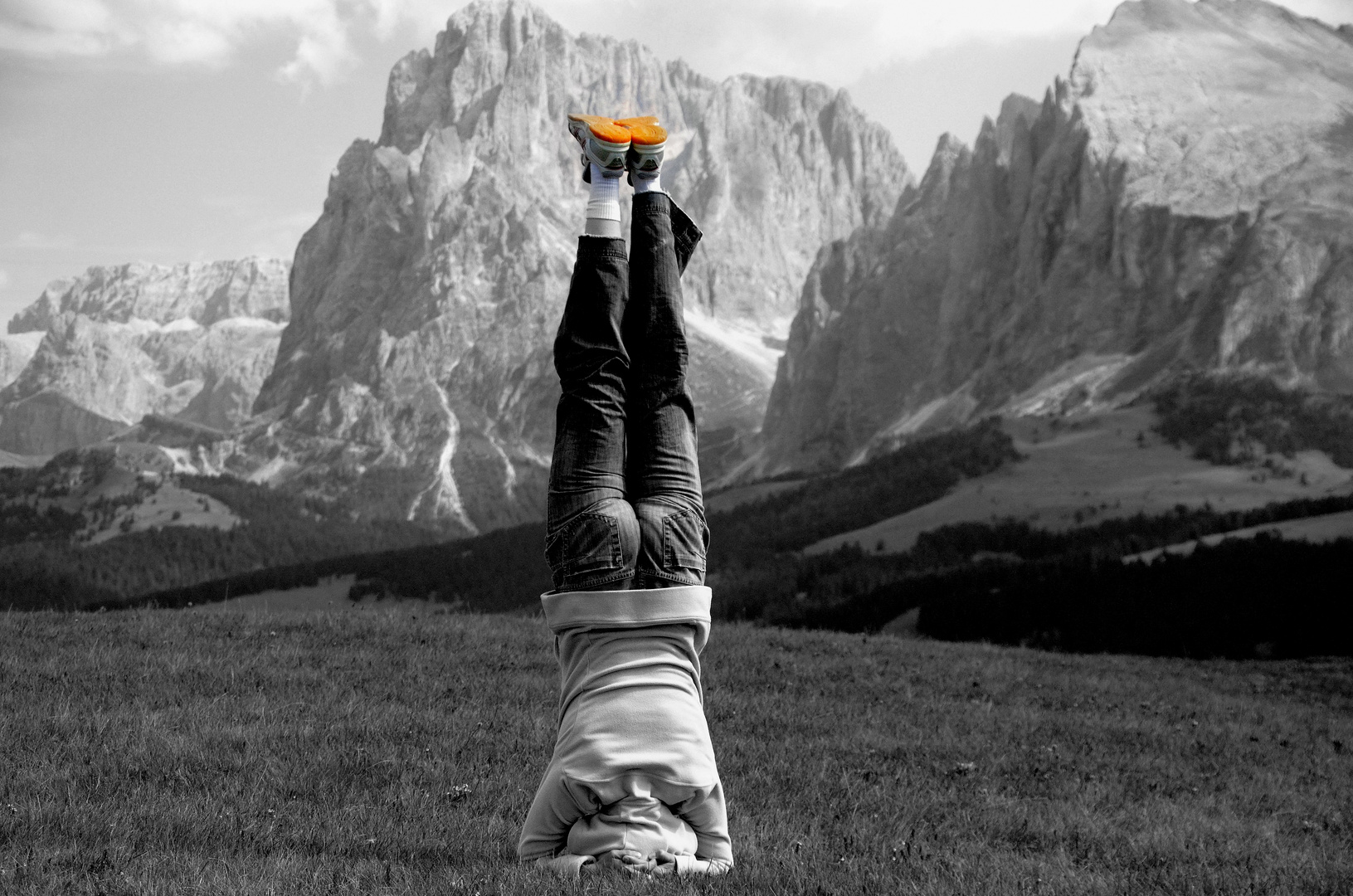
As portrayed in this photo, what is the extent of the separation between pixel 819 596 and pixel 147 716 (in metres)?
134

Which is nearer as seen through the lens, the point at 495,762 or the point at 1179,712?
the point at 495,762

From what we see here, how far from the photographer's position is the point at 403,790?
948cm

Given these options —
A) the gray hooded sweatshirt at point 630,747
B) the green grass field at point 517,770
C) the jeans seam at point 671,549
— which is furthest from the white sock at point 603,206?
the green grass field at point 517,770

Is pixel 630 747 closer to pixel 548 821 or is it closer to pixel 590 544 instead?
pixel 548 821

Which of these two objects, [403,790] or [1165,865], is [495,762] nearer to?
[403,790]

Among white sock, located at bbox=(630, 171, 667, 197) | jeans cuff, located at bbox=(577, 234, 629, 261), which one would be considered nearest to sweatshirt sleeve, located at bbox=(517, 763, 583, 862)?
jeans cuff, located at bbox=(577, 234, 629, 261)

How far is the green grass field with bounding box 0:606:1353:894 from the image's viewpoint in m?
7.51

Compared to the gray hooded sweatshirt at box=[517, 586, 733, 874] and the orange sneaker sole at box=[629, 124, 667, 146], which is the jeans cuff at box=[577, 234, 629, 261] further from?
the gray hooded sweatshirt at box=[517, 586, 733, 874]

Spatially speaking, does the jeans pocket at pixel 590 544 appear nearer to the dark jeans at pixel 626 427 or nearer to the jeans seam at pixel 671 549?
the dark jeans at pixel 626 427

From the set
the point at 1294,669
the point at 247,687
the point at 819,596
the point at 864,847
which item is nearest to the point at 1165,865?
the point at 864,847

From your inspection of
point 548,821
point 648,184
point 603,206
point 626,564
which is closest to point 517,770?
point 548,821

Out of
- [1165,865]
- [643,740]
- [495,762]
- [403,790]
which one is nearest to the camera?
[643,740]

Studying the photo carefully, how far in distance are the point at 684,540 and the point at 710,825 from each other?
175cm

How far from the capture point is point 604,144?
26.2ft
